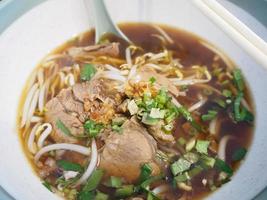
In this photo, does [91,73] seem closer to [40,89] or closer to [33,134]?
[40,89]

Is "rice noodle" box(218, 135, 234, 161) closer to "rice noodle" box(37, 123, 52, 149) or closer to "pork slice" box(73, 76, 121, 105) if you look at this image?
"pork slice" box(73, 76, 121, 105)

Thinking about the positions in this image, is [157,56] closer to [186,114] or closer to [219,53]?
[219,53]

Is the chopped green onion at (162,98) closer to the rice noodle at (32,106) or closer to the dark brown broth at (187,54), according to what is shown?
the dark brown broth at (187,54)

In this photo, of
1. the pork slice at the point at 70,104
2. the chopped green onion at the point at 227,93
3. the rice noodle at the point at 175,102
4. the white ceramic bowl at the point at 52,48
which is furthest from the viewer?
the chopped green onion at the point at 227,93

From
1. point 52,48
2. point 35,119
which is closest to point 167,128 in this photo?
point 35,119

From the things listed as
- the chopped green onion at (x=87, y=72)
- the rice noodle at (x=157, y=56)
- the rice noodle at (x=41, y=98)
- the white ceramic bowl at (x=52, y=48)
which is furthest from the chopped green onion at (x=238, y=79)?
the rice noodle at (x=41, y=98)

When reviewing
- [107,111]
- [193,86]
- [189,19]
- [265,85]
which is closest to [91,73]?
[107,111]
